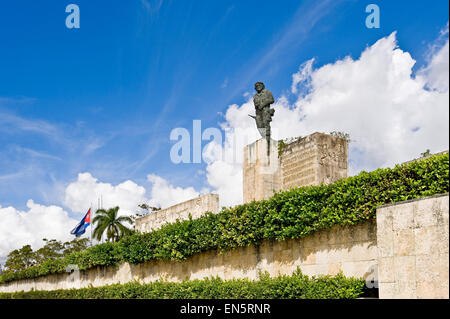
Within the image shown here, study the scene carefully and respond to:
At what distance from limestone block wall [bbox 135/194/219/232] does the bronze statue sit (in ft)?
9.54

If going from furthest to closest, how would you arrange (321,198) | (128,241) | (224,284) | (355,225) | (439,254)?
(128,241), (224,284), (321,198), (355,225), (439,254)

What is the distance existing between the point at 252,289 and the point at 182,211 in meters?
7.72

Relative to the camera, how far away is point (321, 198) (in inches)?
428

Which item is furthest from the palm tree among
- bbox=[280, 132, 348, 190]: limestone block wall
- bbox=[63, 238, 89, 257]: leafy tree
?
bbox=[280, 132, 348, 190]: limestone block wall

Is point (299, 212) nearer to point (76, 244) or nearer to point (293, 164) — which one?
point (293, 164)

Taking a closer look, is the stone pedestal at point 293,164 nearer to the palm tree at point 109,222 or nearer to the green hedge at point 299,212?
the green hedge at point 299,212

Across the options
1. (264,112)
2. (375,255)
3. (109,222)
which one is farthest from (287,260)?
(109,222)

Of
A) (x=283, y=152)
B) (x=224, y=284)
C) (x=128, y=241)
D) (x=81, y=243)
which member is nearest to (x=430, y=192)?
(x=224, y=284)

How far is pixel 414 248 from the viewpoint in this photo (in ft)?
25.3

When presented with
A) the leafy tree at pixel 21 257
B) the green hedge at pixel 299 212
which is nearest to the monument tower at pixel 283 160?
the green hedge at pixel 299 212

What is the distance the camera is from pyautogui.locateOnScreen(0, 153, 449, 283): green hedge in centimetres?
900

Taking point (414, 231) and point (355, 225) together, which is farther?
point (355, 225)

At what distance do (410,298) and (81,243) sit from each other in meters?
57.5
